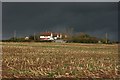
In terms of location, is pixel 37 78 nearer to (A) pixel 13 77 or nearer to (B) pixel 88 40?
(A) pixel 13 77

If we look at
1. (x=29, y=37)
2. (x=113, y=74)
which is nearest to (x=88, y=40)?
(x=29, y=37)

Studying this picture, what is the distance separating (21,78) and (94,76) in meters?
3.29

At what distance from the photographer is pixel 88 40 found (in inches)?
3396

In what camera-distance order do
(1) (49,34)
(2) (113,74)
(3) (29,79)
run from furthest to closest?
1. (1) (49,34)
2. (2) (113,74)
3. (3) (29,79)

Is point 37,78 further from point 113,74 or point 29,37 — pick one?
point 29,37

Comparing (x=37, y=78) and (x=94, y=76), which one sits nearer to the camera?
(x=37, y=78)

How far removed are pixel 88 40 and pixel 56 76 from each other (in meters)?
74.4

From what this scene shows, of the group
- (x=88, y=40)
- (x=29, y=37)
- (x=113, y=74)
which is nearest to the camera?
(x=113, y=74)

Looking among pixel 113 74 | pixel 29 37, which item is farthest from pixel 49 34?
pixel 113 74

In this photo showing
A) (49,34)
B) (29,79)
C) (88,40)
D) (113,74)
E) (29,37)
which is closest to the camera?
(29,79)

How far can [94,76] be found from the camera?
12938 millimetres

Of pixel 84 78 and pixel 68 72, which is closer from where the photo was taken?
pixel 84 78

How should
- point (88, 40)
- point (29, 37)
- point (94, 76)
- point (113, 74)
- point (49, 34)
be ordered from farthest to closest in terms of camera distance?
point (49, 34), point (29, 37), point (88, 40), point (113, 74), point (94, 76)

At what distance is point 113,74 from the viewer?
14.0 metres
